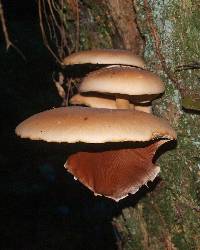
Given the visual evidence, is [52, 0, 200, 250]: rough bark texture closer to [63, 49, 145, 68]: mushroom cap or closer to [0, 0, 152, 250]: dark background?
[63, 49, 145, 68]: mushroom cap

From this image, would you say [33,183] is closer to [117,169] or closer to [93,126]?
[117,169]

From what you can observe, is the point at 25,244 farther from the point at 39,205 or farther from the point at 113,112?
the point at 113,112

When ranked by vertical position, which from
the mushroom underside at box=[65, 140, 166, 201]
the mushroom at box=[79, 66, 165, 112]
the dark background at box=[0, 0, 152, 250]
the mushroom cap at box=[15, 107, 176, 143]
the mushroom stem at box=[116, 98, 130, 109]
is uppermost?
the mushroom at box=[79, 66, 165, 112]

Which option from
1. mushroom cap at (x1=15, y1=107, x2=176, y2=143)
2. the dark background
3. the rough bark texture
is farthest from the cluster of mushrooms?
the dark background

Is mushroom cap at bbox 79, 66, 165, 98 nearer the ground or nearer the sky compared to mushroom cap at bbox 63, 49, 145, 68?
nearer the ground

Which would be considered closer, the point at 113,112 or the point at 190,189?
the point at 113,112

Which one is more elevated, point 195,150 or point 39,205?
point 195,150

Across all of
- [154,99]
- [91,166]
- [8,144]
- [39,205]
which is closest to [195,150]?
[154,99]
